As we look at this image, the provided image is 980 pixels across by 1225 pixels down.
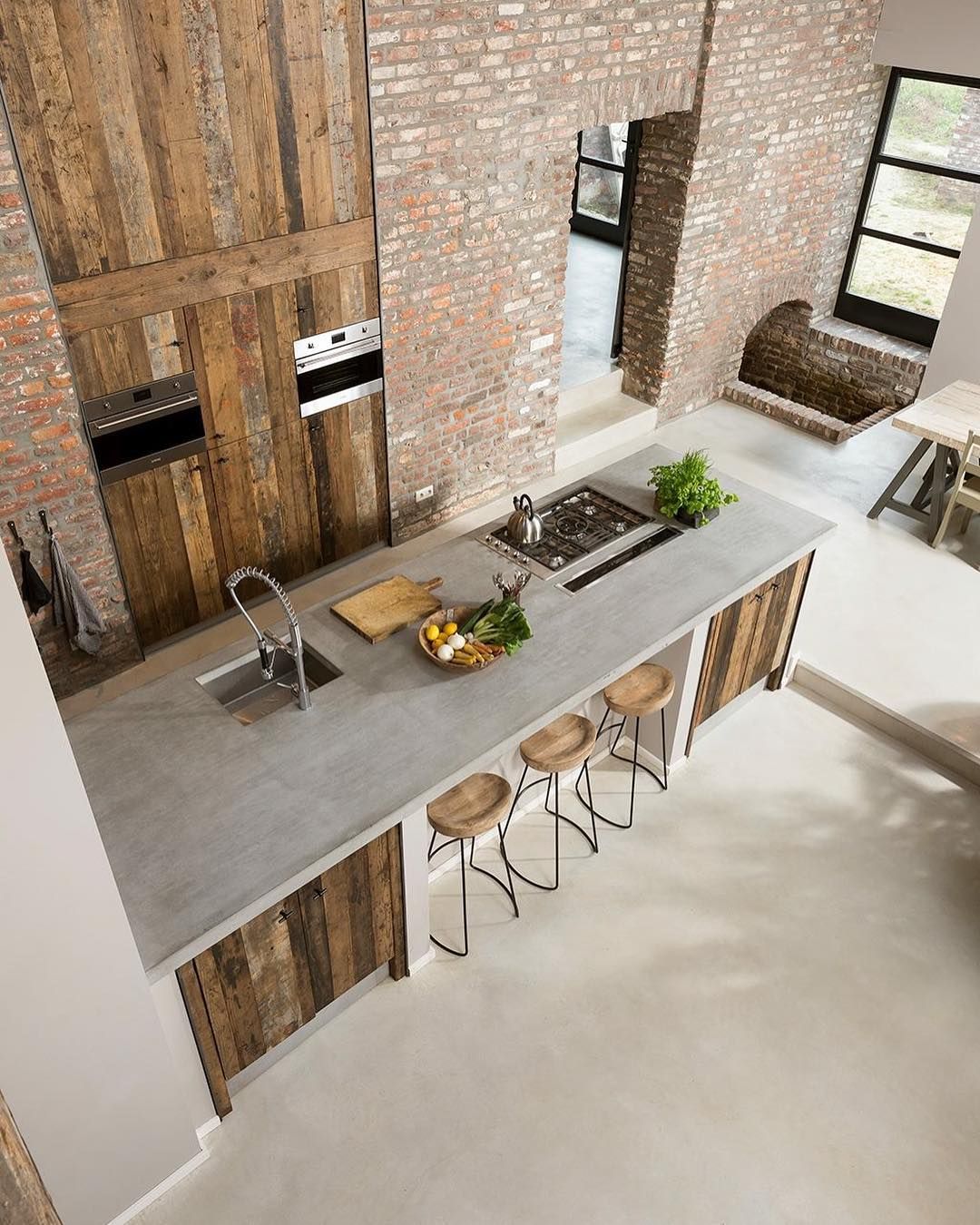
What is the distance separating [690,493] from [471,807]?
1.91 metres

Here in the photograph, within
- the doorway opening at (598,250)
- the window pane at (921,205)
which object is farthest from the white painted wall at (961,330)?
the doorway opening at (598,250)

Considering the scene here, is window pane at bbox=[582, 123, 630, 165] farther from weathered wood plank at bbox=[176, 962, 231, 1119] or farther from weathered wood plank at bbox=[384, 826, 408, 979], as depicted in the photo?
→ weathered wood plank at bbox=[176, 962, 231, 1119]

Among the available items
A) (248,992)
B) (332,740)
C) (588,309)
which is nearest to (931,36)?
(588,309)

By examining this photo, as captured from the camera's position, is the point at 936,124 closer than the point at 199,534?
No

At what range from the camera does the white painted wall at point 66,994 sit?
91.9 inches

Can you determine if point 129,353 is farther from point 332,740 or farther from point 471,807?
point 471,807

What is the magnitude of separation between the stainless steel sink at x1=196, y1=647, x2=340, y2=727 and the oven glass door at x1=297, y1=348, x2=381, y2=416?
171cm

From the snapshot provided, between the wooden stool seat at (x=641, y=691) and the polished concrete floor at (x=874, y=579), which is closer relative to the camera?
the wooden stool seat at (x=641, y=691)

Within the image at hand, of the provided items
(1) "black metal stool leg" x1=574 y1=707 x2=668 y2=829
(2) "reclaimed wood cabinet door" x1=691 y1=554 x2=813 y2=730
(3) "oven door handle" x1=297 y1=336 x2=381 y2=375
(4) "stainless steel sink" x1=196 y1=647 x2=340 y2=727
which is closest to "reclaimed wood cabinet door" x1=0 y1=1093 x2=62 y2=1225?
(4) "stainless steel sink" x1=196 y1=647 x2=340 y2=727

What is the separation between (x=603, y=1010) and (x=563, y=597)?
67.8 inches

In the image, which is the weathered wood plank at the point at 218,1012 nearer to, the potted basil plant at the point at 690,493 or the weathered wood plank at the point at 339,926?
the weathered wood plank at the point at 339,926

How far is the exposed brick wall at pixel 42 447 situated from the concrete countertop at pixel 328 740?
1101mm

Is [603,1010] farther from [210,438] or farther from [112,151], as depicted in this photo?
[112,151]

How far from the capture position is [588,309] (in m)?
8.60
